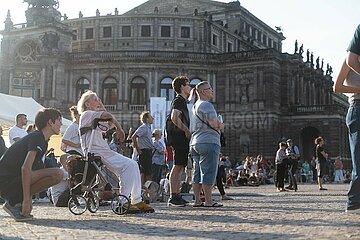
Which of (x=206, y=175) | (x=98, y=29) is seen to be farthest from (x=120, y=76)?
(x=206, y=175)

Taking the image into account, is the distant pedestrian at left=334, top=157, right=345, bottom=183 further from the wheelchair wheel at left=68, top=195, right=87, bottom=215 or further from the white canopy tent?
the wheelchair wheel at left=68, top=195, right=87, bottom=215

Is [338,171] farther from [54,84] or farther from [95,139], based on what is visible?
[54,84]

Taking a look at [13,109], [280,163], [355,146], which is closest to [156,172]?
[280,163]

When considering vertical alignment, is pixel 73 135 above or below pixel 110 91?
below

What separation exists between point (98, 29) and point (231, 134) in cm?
2037

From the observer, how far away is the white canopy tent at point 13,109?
1812 centimetres

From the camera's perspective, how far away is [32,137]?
7.64 m

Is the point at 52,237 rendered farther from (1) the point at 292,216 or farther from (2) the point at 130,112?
(2) the point at 130,112

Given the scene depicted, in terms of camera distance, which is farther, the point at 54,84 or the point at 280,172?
the point at 54,84

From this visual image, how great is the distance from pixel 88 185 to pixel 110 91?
47452mm

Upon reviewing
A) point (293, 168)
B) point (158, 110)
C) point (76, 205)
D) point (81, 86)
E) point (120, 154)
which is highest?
point (81, 86)

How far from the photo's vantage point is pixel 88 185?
8414 millimetres

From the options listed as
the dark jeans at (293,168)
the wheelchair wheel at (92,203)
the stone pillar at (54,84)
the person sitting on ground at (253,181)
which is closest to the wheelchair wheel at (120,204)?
the wheelchair wheel at (92,203)

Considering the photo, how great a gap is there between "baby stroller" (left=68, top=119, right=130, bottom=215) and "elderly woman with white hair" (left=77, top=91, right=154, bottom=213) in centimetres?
7
